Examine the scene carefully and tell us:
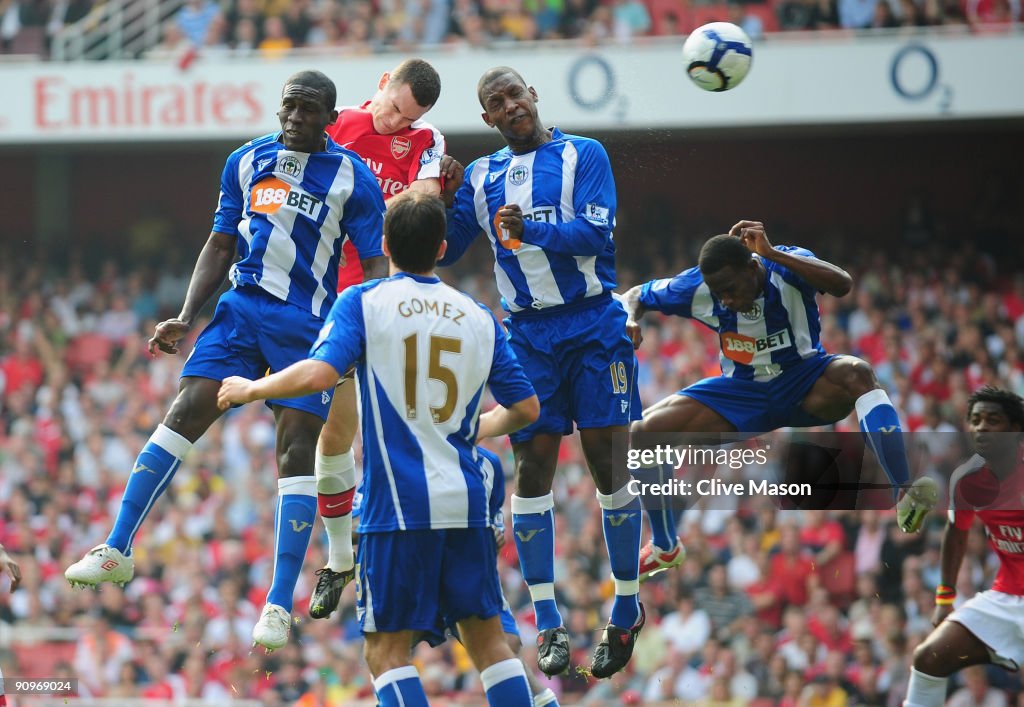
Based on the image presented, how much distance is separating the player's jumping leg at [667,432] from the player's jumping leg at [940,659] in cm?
164

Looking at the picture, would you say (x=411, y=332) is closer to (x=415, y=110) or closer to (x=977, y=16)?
(x=415, y=110)

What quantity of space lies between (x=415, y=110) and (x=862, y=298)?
879 cm

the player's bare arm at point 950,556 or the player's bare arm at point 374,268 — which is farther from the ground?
the player's bare arm at point 374,268

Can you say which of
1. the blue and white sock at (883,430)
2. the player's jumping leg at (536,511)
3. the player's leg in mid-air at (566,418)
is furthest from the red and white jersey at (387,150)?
the blue and white sock at (883,430)

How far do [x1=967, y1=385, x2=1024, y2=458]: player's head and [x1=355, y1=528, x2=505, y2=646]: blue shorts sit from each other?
13.4 feet

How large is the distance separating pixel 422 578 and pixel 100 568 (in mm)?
1860

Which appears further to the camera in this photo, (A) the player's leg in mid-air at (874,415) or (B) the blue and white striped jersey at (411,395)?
(A) the player's leg in mid-air at (874,415)

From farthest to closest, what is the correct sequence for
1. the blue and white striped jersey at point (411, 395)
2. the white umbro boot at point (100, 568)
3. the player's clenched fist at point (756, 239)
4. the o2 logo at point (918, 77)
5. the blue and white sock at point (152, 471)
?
the o2 logo at point (918, 77) < the player's clenched fist at point (756, 239) < the blue and white sock at point (152, 471) < the white umbro boot at point (100, 568) < the blue and white striped jersey at point (411, 395)

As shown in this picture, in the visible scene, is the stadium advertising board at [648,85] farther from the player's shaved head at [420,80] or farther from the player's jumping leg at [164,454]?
the player's jumping leg at [164,454]

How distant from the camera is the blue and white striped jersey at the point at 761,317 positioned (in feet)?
25.3

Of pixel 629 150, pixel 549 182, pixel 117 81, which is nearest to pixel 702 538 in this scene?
pixel 629 150

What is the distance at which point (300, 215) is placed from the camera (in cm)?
656

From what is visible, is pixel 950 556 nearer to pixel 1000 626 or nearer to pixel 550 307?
pixel 1000 626

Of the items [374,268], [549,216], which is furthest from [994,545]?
[374,268]
